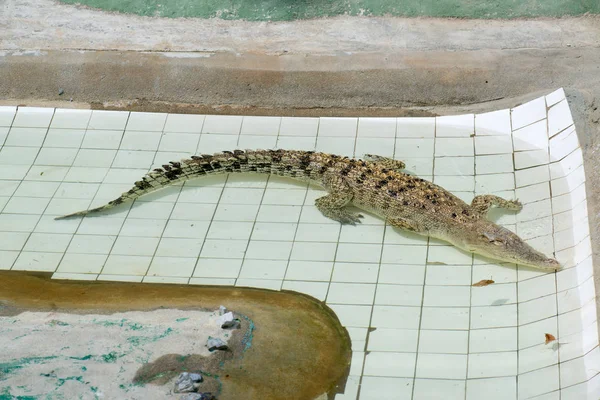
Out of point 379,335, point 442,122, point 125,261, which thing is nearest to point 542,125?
point 442,122

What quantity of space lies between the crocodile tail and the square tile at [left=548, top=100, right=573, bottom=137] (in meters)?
2.28

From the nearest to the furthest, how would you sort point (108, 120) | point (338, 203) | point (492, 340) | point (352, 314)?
1. point (492, 340)
2. point (352, 314)
3. point (338, 203)
4. point (108, 120)

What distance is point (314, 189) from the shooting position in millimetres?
6566

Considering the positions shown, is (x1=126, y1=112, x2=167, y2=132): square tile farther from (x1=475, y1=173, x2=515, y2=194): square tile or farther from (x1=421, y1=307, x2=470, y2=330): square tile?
(x1=421, y1=307, x2=470, y2=330): square tile

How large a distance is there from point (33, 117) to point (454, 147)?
396cm

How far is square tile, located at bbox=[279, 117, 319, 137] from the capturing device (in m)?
7.05

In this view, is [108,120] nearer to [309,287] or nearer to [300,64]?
[300,64]

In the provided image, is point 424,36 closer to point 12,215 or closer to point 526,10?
point 526,10

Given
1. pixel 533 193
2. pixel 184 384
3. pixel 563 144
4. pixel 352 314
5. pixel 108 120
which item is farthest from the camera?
pixel 108 120

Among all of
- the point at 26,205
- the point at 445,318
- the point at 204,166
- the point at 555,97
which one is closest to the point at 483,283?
the point at 445,318

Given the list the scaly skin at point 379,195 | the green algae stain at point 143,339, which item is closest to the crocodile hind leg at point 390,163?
the scaly skin at point 379,195

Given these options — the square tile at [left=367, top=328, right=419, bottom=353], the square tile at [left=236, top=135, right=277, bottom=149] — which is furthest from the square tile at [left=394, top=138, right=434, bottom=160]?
the square tile at [left=367, top=328, right=419, bottom=353]

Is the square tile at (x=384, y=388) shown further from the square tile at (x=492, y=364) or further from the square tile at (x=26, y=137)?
the square tile at (x=26, y=137)

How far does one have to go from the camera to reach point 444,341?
515 centimetres
